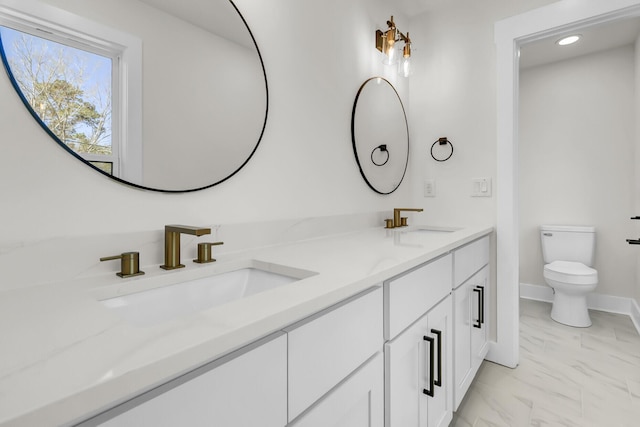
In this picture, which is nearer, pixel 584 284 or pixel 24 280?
pixel 24 280

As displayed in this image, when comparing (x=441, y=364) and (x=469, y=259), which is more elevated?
(x=469, y=259)

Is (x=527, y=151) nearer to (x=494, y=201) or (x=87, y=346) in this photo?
(x=494, y=201)

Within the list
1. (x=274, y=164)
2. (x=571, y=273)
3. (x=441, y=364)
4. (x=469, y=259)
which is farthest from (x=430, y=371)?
(x=571, y=273)

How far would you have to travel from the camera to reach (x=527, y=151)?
3.36 meters

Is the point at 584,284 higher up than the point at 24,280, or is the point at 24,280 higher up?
the point at 24,280

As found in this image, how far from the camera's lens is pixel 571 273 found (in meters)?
2.65

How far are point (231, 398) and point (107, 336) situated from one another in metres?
0.21

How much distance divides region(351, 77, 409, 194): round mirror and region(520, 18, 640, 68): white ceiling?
1255 mm

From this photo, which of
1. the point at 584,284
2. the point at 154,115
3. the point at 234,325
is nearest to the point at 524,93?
the point at 584,284

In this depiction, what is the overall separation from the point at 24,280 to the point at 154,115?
1.75 ft

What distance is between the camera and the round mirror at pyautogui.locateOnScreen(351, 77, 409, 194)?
6.21 ft

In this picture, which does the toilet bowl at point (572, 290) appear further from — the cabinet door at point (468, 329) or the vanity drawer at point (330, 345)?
the vanity drawer at point (330, 345)

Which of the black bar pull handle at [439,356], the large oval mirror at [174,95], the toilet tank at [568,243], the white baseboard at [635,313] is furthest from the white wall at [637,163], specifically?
the large oval mirror at [174,95]

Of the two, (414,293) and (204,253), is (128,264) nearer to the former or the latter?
(204,253)
